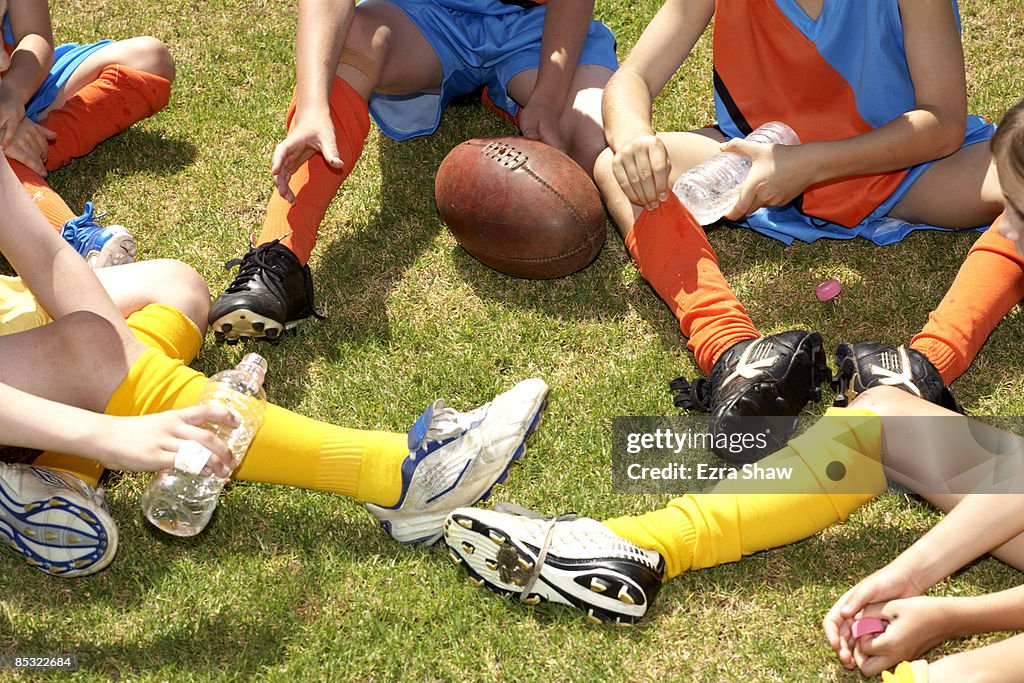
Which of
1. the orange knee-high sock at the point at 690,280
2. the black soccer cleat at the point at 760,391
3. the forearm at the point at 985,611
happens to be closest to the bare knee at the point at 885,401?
the black soccer cleat at the point at 760,391

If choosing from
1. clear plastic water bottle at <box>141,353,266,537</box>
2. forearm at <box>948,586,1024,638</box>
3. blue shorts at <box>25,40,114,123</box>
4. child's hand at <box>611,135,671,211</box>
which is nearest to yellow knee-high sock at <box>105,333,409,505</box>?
clear plastic water bottle at <box>141,353,266,537</box>

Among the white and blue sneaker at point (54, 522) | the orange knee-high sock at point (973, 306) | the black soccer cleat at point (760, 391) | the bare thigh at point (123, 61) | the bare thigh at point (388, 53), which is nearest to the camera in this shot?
the white and blue sneaker at point (54, 522)

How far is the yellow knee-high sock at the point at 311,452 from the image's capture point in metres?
2.66

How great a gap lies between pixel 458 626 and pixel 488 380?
0.88m

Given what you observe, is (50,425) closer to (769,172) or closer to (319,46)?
(319,46)

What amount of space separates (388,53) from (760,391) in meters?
1.89

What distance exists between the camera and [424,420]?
2.78 m

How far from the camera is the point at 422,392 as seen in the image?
321 centimetres

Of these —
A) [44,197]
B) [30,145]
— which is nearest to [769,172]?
[44,197]

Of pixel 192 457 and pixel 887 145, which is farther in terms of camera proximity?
pixel 887 145

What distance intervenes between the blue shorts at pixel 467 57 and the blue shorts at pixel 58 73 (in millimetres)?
1258

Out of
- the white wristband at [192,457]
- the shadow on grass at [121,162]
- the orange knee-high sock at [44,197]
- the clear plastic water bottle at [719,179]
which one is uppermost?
the clear plastic water bottle at [719,179]

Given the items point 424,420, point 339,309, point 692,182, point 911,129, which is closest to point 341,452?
point 424,420
